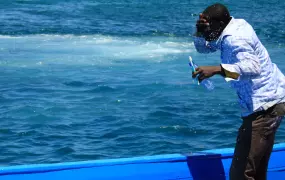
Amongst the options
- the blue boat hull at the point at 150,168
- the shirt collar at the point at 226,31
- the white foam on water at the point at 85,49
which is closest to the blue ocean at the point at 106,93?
the white foam on water at the point at 85,49

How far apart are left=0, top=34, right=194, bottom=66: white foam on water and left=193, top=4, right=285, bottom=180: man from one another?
8.70 metres

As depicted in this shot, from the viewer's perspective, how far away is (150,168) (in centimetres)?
452

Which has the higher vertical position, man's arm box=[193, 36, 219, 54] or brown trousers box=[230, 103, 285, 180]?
man's arm box=[193, 36, 219, 54]

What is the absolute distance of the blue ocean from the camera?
8172 mm

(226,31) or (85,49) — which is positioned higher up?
(226,31)

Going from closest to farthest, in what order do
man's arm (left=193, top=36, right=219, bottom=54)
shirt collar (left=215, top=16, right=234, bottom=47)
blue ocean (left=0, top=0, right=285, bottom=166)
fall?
1. shirt collar (left=215, top=16, right=234, bottom=47)
2. man's arm (left=193, top=36, right=219, bottom=54)
3. blue ocean (left=0, top=0, right=285, bottom=166)

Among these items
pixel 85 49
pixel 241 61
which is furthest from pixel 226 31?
pixel 85 49

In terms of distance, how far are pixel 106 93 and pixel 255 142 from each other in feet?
21.9

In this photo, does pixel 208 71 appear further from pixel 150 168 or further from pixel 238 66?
pixel 150 168

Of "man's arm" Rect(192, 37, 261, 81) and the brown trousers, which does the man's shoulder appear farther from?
the brown trousers

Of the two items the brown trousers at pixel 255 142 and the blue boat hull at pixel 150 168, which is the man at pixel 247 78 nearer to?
the brown trousers at pixel 255 142

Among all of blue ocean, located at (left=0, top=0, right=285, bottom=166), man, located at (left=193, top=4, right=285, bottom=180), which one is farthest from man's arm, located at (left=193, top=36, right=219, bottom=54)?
blue ocean, located at (left=0, top=0, right=285, bottom=166)

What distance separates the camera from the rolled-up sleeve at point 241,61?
11.8 feet

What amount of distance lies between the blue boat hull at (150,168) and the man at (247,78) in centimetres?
51
